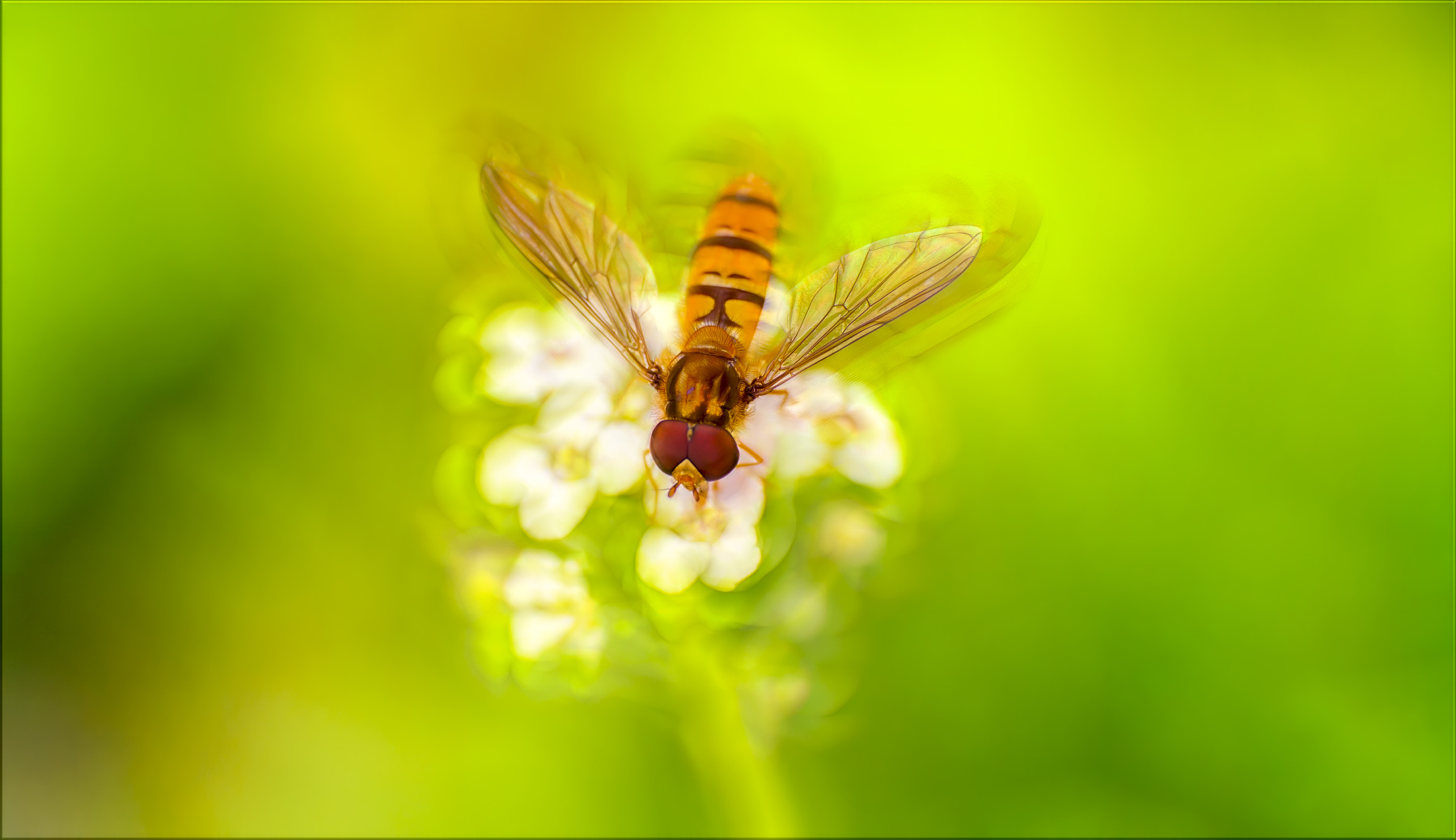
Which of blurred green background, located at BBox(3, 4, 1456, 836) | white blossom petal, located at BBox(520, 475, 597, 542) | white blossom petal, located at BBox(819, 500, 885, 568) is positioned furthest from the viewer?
blurred green background, located at BBox(3, 4, 1456, 836)

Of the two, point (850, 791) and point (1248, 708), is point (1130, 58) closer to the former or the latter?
point (1248, 708)

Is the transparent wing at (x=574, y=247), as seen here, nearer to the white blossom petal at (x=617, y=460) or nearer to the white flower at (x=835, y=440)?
the white blossom petal at (x=617, y=460)

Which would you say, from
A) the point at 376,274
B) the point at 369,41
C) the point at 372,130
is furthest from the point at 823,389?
the point at 369,41

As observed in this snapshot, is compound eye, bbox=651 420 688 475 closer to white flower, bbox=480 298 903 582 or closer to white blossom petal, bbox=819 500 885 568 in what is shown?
white flower, bbox=480 298 903 582

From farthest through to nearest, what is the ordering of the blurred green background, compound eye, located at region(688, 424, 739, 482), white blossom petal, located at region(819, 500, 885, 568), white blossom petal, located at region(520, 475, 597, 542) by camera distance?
the blurred green background
white blossom petal, located at region(819, 500, 885, 568)
white blossom petal, located at region(520, 475, 597, 542)
compound eye, located at region(688, 424, 739, 482)

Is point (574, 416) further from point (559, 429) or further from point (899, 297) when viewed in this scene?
point (899, 297)

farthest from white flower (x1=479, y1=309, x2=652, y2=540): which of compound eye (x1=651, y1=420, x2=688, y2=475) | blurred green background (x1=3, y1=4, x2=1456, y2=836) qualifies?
blurred green background (x1=3, y1=4, x2=1456, y2=836)

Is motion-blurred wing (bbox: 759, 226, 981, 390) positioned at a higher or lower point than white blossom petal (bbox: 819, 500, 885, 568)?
higher

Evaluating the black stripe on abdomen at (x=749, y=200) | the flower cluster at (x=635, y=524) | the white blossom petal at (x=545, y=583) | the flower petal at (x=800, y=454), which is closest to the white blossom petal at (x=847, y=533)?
the flower cluster at (x=635, y=524)
